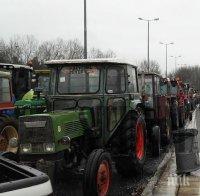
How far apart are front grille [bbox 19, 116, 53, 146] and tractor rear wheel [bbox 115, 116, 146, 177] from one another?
2.25m

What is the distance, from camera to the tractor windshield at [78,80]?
980 centimetres

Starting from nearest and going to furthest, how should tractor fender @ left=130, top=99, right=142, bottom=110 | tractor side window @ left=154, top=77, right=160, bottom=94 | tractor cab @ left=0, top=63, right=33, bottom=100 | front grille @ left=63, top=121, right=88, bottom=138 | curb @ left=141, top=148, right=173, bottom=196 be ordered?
front grille @ left=63, top=121, right=88, bottom=138
curb @ left=141, top=148, right=173, bottom=196
tractor fender @ left=130, top=99, right=142, bottom=110
tractor side window @ left=154, top=77, right=160, bottom=94
tractor cab @ left=0, top=63, right=33, bottom=100

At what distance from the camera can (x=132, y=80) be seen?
10.8 metres

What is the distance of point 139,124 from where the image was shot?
35.3 ft

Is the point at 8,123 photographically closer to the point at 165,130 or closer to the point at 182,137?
the point at 182,137

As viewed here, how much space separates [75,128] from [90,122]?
0.61 meters

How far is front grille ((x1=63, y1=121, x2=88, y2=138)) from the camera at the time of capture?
8497 millimetres

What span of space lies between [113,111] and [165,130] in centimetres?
596

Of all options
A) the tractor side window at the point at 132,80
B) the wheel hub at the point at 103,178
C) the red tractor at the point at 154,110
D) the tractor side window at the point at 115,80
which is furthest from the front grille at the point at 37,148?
the red tractor at the point at 154,110

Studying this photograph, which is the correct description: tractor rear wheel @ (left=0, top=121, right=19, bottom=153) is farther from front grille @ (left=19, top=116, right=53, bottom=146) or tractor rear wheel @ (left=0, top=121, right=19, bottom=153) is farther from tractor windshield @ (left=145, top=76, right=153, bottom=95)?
tractor windshield @ (left=145, top=76, right=153, bottom=95)

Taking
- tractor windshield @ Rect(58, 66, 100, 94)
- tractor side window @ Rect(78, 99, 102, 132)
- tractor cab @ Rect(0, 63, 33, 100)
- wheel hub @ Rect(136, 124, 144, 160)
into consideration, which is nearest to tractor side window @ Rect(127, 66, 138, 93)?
wheel hub @ Rect(136, 124, 144, 160)

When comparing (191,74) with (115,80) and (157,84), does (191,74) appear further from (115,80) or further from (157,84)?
(115,80)

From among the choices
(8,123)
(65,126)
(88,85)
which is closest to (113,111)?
(88,85)

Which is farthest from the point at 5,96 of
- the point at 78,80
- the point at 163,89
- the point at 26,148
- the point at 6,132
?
the point at 163,89
